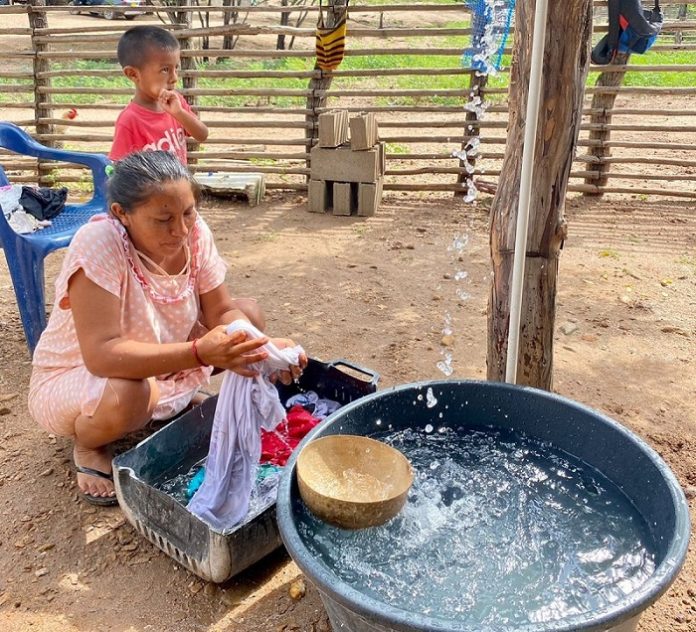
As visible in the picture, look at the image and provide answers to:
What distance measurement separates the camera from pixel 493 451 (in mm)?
2133

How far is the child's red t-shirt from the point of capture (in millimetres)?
3314

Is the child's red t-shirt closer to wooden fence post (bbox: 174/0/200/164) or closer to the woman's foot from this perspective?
the woman's foot

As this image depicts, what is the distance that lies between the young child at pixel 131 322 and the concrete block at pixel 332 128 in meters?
3.39

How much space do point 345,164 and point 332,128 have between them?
30 centimetres

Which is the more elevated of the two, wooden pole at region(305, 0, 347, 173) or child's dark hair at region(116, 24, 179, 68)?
child's dark hair at region(116, 24, 179, 68)

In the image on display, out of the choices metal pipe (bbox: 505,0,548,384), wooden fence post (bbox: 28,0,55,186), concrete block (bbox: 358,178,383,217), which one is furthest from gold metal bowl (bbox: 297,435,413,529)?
wooden fence post (bbox: 28,0,55,186)

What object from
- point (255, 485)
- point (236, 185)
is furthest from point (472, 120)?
point (255, 485)

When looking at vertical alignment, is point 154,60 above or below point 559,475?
above

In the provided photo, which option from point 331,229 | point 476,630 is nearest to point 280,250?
point 331,229

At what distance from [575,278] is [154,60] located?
281cm

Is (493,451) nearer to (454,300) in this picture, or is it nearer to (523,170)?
(523,170)

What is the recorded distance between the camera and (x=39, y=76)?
6527mm

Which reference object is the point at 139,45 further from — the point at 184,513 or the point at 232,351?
the point at 184,513

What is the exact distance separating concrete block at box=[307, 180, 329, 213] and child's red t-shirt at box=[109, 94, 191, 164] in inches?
93.7
